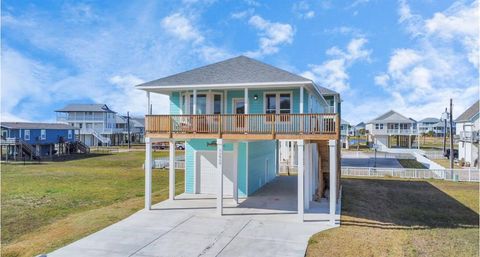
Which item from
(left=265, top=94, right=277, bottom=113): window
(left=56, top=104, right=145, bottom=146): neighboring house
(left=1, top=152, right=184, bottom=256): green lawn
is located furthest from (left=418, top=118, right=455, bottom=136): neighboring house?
(left=265, top=94, right=277, bottom=113): window

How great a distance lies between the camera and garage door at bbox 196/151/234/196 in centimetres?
1864

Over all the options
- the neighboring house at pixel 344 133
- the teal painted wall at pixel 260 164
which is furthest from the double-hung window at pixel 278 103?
the neighboring house at pixel 344 133

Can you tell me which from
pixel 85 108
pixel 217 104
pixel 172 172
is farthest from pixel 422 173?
pixel 85 108

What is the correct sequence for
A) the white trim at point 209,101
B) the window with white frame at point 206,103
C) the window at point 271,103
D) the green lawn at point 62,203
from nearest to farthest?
the green lawn at point 62,203 < the window at point 271,103 < the white trim at point 209,101 < the window with white frame at point 206,103

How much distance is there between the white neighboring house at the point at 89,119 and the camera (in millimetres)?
67938

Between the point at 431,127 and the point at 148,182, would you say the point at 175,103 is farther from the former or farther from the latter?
the point at 431,127

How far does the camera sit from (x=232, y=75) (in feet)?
51.8

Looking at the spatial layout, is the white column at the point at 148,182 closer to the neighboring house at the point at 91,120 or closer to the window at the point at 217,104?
the window at the point at 217,104

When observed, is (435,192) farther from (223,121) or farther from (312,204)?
(223,121)

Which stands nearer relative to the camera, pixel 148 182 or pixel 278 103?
pixel 148 182

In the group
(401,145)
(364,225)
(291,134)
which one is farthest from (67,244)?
(401,145)

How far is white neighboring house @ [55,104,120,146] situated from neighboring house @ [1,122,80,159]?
1601cm

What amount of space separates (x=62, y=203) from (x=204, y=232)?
346 inches

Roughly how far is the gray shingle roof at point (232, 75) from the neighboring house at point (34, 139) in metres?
32.9
